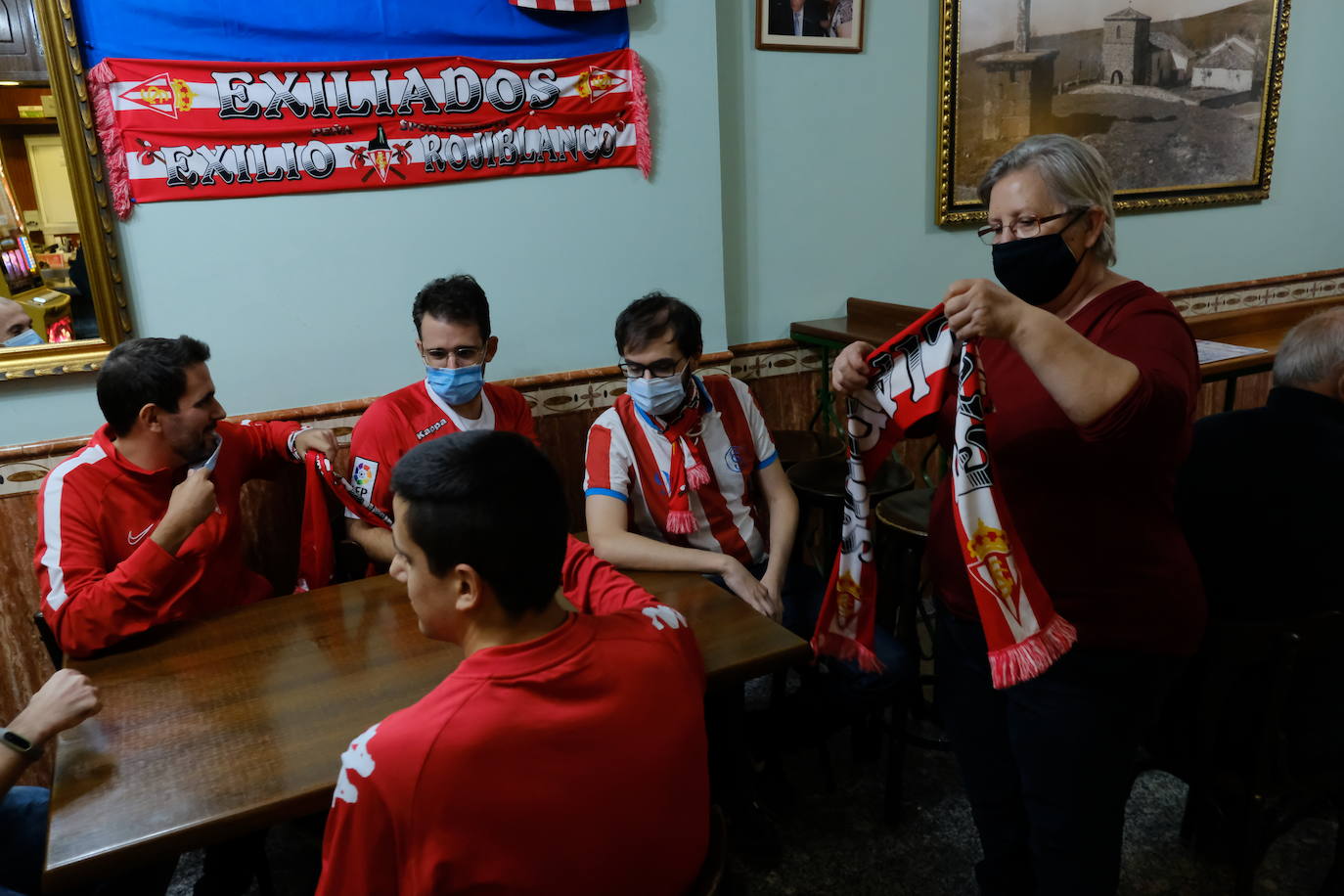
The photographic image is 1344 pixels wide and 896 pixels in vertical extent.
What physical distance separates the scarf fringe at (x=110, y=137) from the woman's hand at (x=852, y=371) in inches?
81.8

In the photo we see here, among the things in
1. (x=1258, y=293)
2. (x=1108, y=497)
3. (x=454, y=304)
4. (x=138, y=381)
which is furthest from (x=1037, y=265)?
(x=1258, y=293)

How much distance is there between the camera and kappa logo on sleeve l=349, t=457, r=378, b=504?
7.73 ft

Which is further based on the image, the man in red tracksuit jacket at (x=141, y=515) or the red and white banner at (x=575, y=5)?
the red and white banner at (x=575, y=5)

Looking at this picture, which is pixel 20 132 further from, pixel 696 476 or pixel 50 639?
pixel 696 476

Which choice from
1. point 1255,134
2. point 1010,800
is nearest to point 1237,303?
point 1255,134

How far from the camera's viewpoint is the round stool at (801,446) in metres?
3.02

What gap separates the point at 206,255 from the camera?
2568mm

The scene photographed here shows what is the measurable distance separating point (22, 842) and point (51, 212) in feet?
5.39

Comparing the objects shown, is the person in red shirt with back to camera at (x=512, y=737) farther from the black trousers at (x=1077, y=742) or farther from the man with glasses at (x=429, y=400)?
the man with glasses at (x=429, y=400)

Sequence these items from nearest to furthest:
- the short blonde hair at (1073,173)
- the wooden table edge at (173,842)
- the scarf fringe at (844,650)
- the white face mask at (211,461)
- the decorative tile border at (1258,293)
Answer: the wooden table edge at (173,842) → the short blonde hair at (1073,173) → the scarf fringe at (844,650) → the white face mask at (211,461) → the decorative tile border at (1258,293)

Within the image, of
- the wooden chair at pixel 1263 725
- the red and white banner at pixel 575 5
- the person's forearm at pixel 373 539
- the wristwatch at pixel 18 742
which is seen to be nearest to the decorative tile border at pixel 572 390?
the person's forearm at pixel 373 539

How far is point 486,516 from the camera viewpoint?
3.45 feet

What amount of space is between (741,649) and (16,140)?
7.66 feet

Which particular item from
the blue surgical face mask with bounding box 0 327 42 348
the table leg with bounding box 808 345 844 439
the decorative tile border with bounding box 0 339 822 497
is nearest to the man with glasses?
the decorative tile border with bounding box 0 339 822 497
